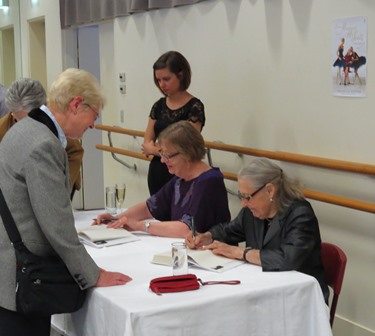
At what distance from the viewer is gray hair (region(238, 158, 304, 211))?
261 cm

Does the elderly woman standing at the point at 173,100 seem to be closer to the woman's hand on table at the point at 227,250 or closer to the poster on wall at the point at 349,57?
the poster on wall at the point at 349,57

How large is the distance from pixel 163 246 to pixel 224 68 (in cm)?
184

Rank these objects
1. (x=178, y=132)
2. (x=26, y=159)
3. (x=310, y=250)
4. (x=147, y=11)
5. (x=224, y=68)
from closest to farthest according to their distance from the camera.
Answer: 1. (x=26, y=159)
2. (x=310, y=250)
3. (x=178, y=132)
4. (x=224, y=68)
5. (x=147, y=11)

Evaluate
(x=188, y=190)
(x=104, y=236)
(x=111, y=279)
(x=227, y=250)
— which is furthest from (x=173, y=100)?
(x=111, y=279)

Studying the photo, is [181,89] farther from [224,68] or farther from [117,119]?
[117,119]

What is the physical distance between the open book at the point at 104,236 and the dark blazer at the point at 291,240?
1.75 ft

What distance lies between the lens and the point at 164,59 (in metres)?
3.98

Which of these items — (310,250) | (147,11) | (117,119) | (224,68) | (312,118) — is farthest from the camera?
(117,119)

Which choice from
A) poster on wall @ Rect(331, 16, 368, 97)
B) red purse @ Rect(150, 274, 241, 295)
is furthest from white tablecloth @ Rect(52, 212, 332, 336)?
poster on wall @ Rect(331, 16, 368, 97)

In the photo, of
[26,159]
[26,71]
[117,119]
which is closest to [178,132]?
[26,159]

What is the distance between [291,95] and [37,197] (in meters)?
2.06

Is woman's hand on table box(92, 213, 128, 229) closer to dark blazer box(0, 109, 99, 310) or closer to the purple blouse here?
the purple blouse

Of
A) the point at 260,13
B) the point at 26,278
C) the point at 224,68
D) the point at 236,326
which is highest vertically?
the point at 260,13

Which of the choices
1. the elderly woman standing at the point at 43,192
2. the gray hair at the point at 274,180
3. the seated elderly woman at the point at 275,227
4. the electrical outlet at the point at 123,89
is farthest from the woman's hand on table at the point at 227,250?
the electrical outlet at the point at 123,89
